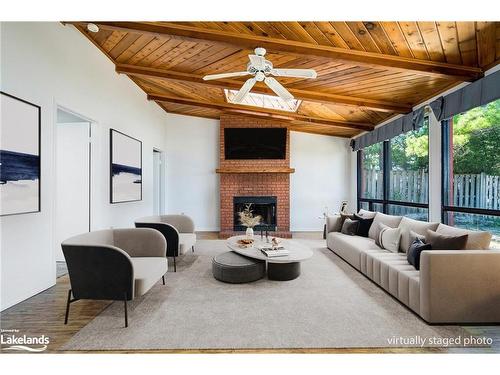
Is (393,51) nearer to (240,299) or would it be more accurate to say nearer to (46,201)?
(240,299)

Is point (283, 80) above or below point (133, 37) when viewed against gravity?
below

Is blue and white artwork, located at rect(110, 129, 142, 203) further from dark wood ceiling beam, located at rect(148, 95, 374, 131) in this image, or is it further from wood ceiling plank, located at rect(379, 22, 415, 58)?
wood ceiling plank, located at rect(379, 22, 415, 58)

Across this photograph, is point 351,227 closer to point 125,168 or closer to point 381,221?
point 381,221

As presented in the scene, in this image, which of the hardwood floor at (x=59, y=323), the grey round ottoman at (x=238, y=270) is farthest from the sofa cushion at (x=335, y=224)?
the hardwood floor at (x=59, y=323)

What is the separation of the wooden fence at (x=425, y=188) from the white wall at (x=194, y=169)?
385cm

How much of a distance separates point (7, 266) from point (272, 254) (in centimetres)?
266

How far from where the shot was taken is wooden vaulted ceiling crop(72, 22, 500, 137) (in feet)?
9.25

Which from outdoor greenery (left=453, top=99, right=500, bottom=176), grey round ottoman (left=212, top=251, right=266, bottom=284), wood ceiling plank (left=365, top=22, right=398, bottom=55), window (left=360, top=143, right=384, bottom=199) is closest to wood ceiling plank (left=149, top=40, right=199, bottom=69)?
wood ceiling plank (left=365, top=22, right=398, bottom=55)

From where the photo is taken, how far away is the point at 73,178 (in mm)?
3975

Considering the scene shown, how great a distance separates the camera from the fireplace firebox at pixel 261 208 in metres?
6.91

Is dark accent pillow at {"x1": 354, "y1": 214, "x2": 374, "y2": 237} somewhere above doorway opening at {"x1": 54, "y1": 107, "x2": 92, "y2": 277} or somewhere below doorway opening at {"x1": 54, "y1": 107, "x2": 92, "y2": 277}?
below

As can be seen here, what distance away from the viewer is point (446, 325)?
2322 millimetres

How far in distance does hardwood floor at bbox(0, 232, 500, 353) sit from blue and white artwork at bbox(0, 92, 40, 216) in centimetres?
91
